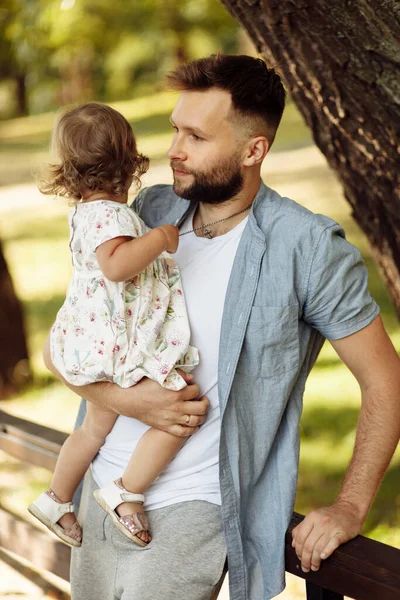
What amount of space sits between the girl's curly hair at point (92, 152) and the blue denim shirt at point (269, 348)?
0.33m

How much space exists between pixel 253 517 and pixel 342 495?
0.22 metres

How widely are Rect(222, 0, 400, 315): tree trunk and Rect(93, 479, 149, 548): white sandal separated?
118 centimetres

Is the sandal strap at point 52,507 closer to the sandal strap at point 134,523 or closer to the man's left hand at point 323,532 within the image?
the sandal strap at point 134,523

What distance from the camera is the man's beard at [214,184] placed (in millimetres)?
1927

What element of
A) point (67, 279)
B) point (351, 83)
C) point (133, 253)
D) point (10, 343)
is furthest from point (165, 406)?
point (67, 279)

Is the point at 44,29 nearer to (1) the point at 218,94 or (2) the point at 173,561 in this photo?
(1) the point at 218,94

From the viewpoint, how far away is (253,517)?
187 centimetres

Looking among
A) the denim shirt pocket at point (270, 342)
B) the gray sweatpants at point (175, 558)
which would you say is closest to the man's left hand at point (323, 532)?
the gray sweatpants at point (175, 558)

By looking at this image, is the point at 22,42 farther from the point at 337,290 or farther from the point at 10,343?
the point at 337,290

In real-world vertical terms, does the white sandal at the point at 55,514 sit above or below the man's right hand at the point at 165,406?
below

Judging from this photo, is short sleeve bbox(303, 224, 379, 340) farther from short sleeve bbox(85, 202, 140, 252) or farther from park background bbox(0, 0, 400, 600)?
park background bbox(0, 0, 400, 600)

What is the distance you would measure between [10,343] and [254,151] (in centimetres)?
411

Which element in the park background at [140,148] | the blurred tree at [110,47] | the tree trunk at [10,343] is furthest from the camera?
the blurred tree at [110,47]

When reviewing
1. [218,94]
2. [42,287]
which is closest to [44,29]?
[42,287]
